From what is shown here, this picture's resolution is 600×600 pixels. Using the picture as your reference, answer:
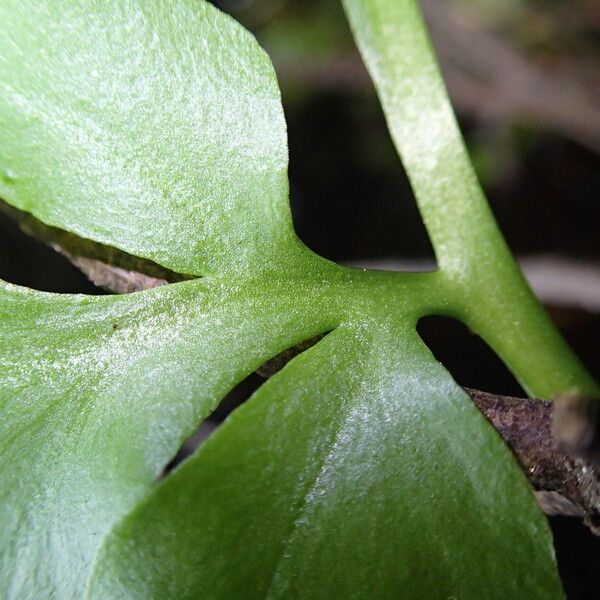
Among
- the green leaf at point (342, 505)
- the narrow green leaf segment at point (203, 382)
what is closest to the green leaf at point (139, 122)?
the narrow green leaf segment at point (203, 382)

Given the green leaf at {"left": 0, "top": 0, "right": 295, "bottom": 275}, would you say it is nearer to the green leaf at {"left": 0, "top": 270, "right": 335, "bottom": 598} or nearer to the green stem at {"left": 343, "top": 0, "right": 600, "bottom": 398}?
the green leaf at {"left": 0, "top": 270, "right": 335, "bottom": 598}

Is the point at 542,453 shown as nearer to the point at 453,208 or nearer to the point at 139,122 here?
the point at 453,208

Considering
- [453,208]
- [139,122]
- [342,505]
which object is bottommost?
[342,505]

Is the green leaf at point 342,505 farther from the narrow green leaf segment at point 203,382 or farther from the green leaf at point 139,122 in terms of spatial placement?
the green leaf at point 139,122

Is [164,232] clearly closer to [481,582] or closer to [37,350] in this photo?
[37,350]

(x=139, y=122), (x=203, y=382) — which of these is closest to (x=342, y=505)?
(x=203, y=382)

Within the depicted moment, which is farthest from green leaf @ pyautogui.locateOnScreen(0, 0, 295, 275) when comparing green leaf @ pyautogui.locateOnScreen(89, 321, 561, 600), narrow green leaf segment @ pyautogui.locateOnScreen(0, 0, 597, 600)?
green leaf @ pyautogui.locateOnScreen(89, 321, 561, 600)

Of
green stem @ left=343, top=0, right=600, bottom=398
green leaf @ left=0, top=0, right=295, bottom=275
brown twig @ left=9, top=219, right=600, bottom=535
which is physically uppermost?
green stem @ left=343, top=0, right=600, bottom=398
